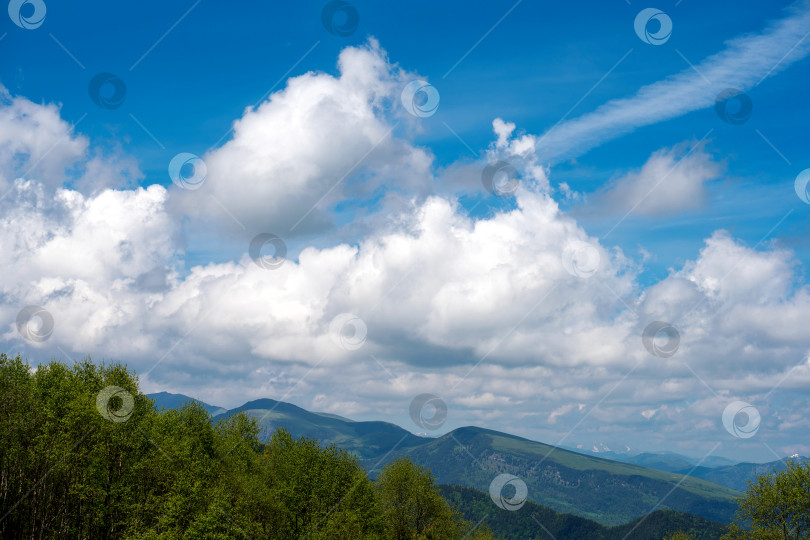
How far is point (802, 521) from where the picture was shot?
228 feet

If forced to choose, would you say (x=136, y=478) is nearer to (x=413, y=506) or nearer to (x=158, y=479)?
(x=158, y=479)

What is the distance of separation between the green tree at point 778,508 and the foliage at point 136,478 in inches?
1848

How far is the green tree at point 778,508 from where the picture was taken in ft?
227

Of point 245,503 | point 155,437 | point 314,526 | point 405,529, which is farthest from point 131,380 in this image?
point 405,529

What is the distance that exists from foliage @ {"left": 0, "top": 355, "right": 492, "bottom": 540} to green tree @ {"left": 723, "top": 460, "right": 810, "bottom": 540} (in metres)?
47.0

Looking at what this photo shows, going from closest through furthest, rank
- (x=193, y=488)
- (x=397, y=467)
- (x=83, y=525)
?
(x=193, y=488), (x=83, y=525), (x=397, y=467)

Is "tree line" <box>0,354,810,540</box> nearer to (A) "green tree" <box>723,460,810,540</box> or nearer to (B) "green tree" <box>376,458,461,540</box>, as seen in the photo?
(A) "green tree" <box>723,460,810,540</box>

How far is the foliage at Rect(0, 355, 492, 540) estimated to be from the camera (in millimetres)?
54344

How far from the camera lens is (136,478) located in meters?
59.6

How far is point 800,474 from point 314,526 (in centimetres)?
6138

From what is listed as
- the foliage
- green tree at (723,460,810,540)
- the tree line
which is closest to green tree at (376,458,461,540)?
the tree line

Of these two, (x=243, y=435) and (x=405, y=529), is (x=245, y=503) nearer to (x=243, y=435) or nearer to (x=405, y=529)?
(x=243, y=435)

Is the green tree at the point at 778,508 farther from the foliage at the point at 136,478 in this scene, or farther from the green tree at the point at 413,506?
the foliage at the point at 136,478

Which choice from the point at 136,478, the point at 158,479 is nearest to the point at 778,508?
the point at 158,479
